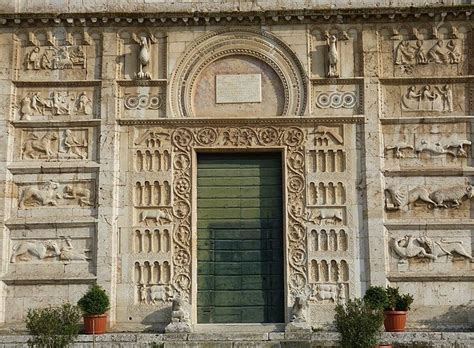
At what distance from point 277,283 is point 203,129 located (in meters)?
3.62

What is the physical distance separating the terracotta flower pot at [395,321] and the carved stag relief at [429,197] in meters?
2.27

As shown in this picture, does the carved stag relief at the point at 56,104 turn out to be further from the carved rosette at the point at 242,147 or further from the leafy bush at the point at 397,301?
the leafy bush at the point at 397,301

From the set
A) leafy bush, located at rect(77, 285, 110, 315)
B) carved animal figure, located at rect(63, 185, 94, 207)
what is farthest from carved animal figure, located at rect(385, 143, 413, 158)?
leafy bush, located at rect(77, 285, 110, 315)

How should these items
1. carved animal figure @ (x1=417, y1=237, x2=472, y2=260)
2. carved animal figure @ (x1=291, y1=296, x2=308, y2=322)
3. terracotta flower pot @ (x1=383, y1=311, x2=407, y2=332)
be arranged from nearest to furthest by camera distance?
terracotta flower pot @ (x1=383, y1=311, x2=407, y2=332) < carved animal figure @ (x1=291, y1=296, x2=308, y2=322) < carved animal figure @ (x1=417, y1=237, x2=472, y2=260)

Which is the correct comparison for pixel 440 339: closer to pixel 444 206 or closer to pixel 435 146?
pixel 444 206

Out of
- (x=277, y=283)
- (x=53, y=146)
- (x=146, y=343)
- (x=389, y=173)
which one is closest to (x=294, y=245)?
(x=277, y=283)

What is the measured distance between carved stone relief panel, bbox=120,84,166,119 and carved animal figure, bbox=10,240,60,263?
3143 millimetres

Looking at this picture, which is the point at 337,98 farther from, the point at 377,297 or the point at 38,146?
the point at 38,146

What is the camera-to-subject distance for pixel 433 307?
14.5 metres

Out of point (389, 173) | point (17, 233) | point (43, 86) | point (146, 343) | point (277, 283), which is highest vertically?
point (43, 86)

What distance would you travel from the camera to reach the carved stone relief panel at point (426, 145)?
1514cm

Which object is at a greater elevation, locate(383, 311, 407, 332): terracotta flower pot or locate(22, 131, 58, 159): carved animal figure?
locate(22, 131, 58, 159): carved animal figure

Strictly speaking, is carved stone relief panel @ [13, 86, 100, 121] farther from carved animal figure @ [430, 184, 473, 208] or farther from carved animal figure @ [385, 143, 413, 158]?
carved animal figure @ [430, 184, 473, 208]

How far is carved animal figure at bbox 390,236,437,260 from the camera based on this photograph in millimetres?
14695
